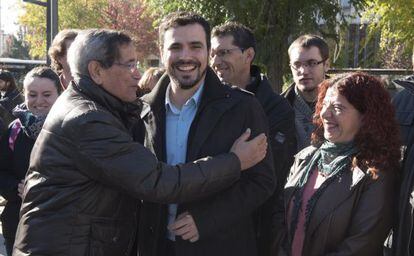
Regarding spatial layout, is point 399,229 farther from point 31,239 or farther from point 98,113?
point 31,239

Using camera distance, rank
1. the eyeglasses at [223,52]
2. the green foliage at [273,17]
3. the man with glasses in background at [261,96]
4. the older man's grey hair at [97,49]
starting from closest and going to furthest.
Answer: the older man's grey hair at [97,49]
the man with glasses in background at [261,96]
the eyeglasses at [223,52]
the green foliage at [273,17]

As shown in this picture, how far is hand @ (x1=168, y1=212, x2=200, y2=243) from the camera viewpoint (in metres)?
2.60

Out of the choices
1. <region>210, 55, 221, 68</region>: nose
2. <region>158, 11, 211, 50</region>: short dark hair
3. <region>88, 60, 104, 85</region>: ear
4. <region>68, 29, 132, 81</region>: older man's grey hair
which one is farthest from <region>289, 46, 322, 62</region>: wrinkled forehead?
<region>88, 60, 104, 85</region>: ear

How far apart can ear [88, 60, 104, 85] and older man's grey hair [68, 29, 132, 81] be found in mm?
14

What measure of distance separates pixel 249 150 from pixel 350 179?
550mm

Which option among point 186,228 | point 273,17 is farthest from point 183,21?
point 273,17

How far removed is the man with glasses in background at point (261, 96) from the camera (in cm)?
336

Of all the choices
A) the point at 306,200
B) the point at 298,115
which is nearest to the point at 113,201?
the point at 306,200

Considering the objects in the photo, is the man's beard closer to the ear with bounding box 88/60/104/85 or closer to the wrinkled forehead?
the ear with bounding box 88/60/104/85

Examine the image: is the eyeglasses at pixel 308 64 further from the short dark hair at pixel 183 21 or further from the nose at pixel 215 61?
the short dark hair at pixel 183 21

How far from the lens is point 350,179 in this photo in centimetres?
273

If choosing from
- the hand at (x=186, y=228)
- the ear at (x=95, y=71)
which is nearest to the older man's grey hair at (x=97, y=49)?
the ear at (x=95, y=71)

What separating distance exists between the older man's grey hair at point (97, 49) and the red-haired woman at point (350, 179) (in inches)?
45.7

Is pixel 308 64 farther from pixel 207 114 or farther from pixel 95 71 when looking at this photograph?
pixel 95 71
